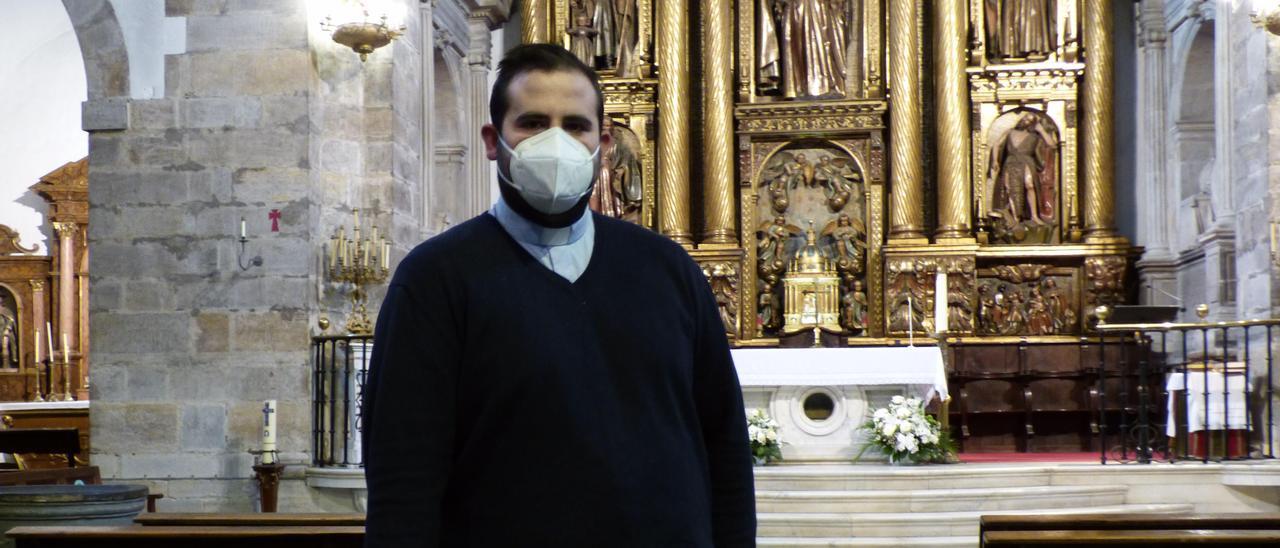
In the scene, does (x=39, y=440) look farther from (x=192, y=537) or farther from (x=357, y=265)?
(x=192, y=537)

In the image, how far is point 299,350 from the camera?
8.95 m

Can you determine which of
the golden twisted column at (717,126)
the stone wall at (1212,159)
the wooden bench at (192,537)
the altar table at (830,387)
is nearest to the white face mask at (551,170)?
the wooden bench at (192,537)

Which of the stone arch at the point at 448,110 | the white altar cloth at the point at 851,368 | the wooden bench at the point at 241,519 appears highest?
the stone arch at the point at 448,110

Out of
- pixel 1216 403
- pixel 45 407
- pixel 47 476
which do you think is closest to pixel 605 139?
pixel 47 476

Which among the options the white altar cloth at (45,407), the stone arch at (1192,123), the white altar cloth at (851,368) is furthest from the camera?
the stone arch at (1192,123)

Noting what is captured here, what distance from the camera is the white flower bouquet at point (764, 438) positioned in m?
9.17

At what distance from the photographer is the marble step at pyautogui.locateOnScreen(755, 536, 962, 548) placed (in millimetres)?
8062

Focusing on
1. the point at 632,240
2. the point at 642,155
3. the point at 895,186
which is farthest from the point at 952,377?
the point at 632,240

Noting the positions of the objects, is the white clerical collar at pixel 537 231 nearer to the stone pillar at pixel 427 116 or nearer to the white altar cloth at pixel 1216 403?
the white altar cloth at pixel 1216 403

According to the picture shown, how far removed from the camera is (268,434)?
852 cm

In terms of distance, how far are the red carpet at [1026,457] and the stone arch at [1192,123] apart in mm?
3421

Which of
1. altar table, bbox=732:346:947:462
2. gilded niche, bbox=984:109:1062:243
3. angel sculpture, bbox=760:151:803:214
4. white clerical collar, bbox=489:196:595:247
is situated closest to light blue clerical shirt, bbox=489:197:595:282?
white clerical collar, bbox=489:196:595:247

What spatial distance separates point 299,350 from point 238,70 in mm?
1801

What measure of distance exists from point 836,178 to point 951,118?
Result: 1.32m
